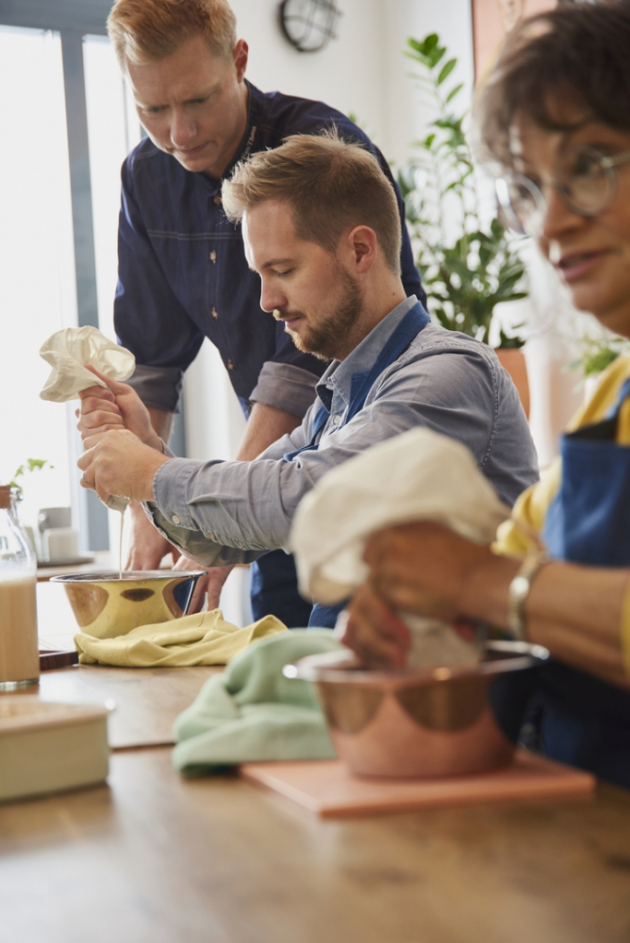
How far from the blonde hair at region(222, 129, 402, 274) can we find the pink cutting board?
1107mm

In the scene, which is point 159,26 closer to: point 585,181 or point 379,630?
point 585,181

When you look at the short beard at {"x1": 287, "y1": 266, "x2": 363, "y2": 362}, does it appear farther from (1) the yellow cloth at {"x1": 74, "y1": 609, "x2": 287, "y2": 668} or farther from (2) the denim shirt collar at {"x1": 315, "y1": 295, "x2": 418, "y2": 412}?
(1) the yellow cloth at {"x1": 74, "y1": 609, "x2": 287, "y2": 668}

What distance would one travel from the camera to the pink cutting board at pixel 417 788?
27.9 inches

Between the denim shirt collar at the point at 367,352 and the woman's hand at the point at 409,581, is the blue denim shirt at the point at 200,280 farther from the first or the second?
the woman's hand at the point at 409,581

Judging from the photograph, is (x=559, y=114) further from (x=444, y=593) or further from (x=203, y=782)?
(x=203, y=782)

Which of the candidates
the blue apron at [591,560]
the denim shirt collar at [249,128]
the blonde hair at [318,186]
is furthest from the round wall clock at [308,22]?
the blue apron at [591,560]

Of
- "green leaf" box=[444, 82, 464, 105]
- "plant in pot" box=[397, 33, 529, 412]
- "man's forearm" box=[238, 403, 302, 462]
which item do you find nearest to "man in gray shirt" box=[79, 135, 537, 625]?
"man's forearm" box=[238, 403, 302, 462]

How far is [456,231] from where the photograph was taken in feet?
12.6

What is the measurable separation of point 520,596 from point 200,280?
1.69 metres

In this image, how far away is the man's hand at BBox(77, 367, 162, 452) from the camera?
1.73 meters

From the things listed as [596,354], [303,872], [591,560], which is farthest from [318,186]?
[596,354]

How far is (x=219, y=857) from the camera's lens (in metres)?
0.65

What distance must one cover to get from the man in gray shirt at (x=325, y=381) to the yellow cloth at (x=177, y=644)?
196 mm

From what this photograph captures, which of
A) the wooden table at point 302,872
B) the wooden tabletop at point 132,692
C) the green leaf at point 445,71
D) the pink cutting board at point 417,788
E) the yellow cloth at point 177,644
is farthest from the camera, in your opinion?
the green leaf at point 445,71
